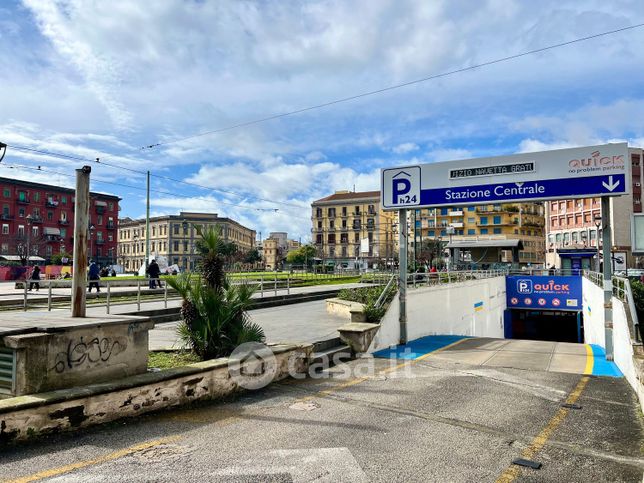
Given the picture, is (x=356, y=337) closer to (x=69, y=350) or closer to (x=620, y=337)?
(x=620, y=337)

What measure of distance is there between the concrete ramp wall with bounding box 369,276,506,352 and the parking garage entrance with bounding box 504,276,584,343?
191 cm

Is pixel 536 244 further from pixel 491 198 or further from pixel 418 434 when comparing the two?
pixel 418 434

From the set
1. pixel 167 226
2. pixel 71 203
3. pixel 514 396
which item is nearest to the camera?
pixel 514 396

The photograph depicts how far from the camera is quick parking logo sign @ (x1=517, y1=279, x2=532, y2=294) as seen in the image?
33.4 meters

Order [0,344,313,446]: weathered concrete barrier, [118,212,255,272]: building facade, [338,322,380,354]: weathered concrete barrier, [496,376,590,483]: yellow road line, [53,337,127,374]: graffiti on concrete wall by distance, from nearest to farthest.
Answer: [496,376,590,483]: yellow road line
[0,344,313,446]: weathered concrete barrier
[53,337,127,374]: graffiti on concrete wall
[338,322,380,354]: weathered concrete barrier
[118,212,255,272]: building facade

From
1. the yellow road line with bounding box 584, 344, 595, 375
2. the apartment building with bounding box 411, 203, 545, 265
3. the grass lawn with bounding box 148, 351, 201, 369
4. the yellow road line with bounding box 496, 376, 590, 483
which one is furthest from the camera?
the apartment building with bounding box 411, 203, 545, 265

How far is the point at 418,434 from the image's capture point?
16.8ft

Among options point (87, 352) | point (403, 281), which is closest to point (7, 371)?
point (87, 352)

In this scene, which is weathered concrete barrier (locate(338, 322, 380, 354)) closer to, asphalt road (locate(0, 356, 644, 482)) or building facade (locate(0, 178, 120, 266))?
asphalt road (locate(0, 356, 644, 482))

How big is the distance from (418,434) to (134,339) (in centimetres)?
351

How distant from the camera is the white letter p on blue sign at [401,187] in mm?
12500

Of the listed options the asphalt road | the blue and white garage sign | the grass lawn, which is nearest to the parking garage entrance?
the blue and white garage sign

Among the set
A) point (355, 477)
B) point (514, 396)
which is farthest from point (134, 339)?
point (514, 396)

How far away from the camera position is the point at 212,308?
7629 millimetres
